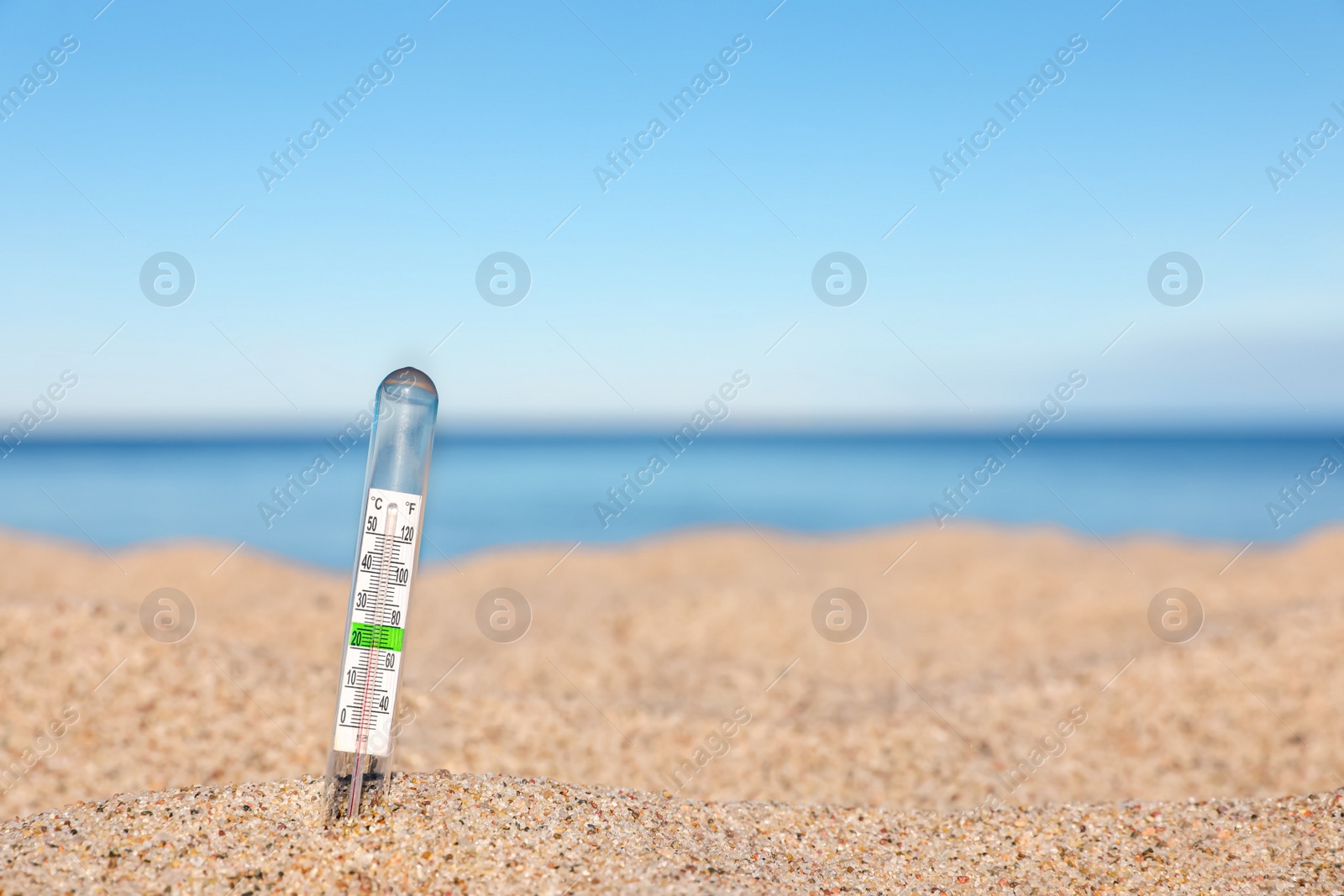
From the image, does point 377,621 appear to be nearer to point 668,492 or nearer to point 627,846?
point 627,846

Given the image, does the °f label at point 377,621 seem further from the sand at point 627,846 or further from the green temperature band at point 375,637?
the sand at point 627,846

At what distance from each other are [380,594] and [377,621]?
90 mm

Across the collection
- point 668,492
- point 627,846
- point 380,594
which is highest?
point 668,492

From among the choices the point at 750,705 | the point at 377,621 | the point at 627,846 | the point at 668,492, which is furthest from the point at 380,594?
the point at 668,492

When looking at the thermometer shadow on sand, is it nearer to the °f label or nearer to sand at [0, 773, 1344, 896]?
the °f label

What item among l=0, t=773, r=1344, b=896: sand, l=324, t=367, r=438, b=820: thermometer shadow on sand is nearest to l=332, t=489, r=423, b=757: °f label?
l=324, t=367, r=438, b=820: thermometer shadow on sand

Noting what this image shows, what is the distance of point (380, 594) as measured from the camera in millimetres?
2887

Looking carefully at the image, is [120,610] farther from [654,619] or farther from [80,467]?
[80,467]

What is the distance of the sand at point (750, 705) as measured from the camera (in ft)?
16.8

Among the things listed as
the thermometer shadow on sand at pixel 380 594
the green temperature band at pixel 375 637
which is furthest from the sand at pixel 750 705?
the green temperature band at pixel 375 637

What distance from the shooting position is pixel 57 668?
5.58m

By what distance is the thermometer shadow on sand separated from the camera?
2879 mm

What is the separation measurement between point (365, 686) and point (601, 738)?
3.21m

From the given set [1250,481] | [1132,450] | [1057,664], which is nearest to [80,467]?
[1057,664]
